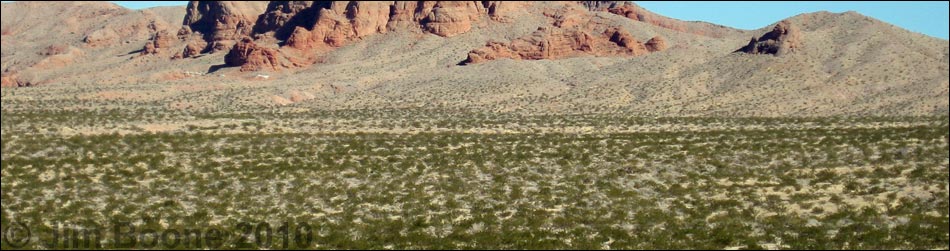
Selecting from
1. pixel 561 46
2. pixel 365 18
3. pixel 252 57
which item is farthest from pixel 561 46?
pixel 252 57

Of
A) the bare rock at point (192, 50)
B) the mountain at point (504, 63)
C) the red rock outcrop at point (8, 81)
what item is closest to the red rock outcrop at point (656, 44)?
the mountain at point (504, 63)

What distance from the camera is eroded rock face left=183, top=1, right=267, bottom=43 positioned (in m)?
117

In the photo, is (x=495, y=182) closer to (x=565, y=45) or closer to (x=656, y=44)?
(x=565, y=45)

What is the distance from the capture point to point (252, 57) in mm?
88625

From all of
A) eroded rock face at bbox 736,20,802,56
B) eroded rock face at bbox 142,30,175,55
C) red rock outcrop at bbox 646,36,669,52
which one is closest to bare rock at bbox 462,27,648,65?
red rock outcrop at bbox 646,36,669,52

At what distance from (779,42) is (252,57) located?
60289 mm

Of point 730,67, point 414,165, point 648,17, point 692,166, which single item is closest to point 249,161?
point 414,165

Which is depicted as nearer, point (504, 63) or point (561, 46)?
point (504, 63)

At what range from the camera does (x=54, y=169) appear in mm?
29906

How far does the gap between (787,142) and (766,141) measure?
3.37 ft

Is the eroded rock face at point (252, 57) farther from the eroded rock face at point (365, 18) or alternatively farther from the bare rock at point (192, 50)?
the bare rock at point (192, 50)

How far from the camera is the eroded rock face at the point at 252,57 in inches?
3482

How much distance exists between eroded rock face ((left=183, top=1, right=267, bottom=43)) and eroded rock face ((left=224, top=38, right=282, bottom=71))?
77.5 ft

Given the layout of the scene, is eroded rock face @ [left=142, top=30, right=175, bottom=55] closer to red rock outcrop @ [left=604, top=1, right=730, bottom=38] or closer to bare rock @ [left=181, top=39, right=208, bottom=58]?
bare rock @ [left=181, top=39, right=208, bottom=58]
